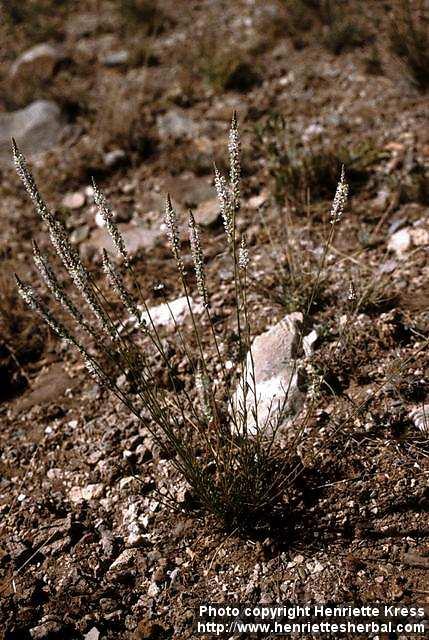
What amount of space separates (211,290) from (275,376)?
986 mm

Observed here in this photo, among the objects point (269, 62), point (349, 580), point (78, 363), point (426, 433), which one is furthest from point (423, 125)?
point (349, 580)

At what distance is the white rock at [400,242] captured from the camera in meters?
3.83

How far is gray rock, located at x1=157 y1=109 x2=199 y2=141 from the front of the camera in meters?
5.46

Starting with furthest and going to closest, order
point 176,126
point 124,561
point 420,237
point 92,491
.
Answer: point 176,126, point 420,237, point 92,491, point 124,561

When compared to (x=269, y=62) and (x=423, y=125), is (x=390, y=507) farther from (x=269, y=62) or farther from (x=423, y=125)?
(x=269, y=62)

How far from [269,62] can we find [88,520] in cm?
488

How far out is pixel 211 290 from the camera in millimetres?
3938

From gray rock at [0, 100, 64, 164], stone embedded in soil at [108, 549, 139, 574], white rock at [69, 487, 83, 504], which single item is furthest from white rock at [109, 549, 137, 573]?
gray rock at [0, 100, 64, 164]

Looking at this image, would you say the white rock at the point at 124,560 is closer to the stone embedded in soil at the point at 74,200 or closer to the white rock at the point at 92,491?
the white rock at the point at 92,491

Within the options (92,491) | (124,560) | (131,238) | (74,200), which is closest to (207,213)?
(131,238)

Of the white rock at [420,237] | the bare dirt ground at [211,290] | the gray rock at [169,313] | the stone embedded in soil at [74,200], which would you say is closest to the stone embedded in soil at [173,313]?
the gray rock at [169,313]

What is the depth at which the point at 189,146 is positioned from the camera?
5.32 m

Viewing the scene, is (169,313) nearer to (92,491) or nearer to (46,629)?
(92,491)

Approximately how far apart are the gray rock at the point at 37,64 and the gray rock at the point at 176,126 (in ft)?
5.93
